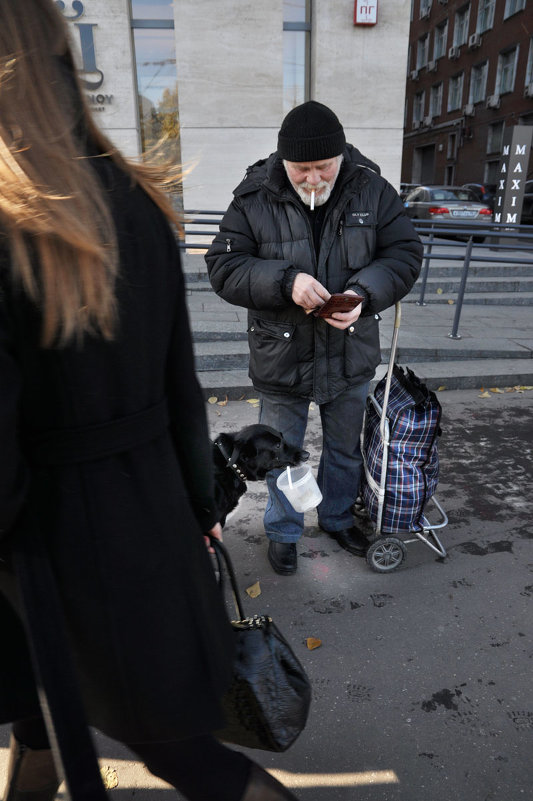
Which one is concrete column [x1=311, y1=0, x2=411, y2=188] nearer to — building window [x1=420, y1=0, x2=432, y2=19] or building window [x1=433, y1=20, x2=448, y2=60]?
building window [x1=433, y1=20, x2=448, y2=60]

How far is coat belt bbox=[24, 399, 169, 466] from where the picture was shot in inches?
41.6

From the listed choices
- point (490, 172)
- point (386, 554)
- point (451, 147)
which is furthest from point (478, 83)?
point (386, 554)

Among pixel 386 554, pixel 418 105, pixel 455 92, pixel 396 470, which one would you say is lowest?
pixel 386 554

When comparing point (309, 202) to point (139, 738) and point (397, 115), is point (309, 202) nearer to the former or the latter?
point (139, 738)

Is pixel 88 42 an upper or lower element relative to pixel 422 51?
lower

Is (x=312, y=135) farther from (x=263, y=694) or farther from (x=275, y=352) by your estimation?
(x=263, y=694)

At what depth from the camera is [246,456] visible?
2.21m

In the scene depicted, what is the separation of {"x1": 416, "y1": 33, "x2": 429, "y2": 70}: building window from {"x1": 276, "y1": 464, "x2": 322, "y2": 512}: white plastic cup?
4308cm

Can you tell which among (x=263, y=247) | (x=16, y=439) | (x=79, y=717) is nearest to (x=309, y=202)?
(x=263, y=247)

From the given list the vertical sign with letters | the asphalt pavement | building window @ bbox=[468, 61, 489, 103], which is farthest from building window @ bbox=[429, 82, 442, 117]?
the asphalt pavement

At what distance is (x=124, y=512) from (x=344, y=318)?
162 cm

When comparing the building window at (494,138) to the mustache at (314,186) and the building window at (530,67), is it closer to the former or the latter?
the building window at (530,67)

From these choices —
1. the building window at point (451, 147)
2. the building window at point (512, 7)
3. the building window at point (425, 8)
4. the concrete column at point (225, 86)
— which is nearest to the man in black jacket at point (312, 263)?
the concrete column at point (225, 86)

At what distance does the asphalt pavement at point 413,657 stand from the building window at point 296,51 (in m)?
8.71
